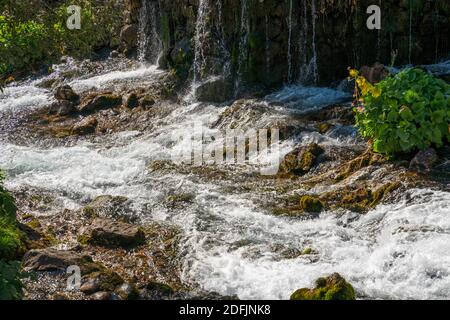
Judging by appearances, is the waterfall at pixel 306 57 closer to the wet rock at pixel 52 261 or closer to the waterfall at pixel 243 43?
the waterfall at pixel 243 43

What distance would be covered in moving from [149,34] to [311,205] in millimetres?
13488

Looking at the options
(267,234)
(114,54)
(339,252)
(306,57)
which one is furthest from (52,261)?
(114,54)

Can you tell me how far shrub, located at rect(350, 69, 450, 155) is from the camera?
9.92 m

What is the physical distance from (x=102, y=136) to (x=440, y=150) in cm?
867

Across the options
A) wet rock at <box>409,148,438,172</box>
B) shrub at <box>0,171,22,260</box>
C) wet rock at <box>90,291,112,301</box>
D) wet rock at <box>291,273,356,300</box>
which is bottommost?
wet rock at <box>90,291,112,301</box>

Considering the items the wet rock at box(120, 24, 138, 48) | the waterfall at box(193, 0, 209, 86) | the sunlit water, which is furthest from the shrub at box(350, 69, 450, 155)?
the wet rock at box(120, 24, 138, 48)

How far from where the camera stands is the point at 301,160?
11.5 meters

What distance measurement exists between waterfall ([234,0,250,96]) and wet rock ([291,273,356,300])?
1002 centimetres

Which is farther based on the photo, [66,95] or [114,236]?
[66,95]

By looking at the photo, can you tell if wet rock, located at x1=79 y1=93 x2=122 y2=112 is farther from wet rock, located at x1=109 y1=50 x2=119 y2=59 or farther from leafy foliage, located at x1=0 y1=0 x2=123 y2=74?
leafy foliage, located at x1=0 y1=0 x2=123 y2=74

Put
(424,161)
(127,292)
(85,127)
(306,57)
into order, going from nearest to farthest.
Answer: (127,292), (424,161), (85,127), (306,57)

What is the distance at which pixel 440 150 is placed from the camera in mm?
10125

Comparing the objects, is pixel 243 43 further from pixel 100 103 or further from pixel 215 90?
pixel 100 103

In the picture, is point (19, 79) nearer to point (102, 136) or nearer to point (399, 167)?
point (102, 136)
